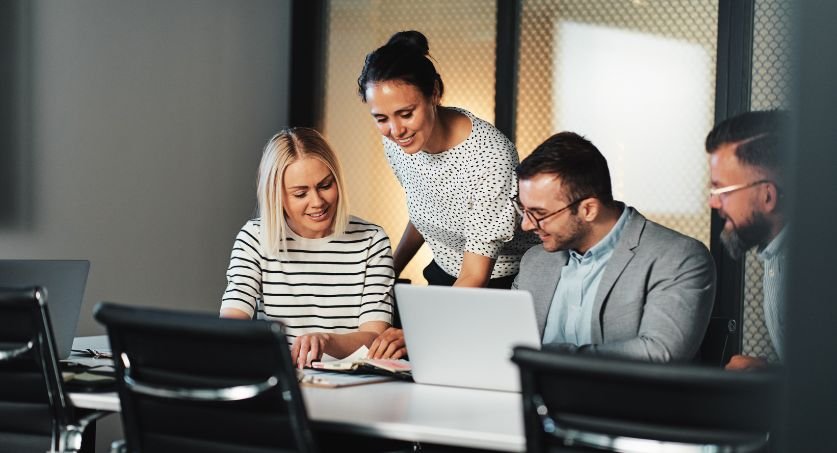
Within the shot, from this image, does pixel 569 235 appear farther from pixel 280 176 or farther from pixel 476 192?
pixel 280 176

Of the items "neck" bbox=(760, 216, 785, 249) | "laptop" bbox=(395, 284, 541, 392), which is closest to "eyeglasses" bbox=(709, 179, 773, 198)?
"neck" bbox=(760, 216, 785, 249)

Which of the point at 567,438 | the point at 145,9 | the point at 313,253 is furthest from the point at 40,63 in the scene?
the point at 567,438

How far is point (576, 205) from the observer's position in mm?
2797

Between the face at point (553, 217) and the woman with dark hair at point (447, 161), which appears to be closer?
the face at point (553, 217)

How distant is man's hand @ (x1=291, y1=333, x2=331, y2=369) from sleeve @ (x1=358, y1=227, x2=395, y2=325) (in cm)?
31

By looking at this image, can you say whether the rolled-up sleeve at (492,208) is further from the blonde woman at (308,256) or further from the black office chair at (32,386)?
the black office chair at (32,386)

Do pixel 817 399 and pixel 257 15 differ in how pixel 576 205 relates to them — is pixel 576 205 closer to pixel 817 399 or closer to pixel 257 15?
pixel 817 399

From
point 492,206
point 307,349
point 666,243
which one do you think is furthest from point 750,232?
point 307,349

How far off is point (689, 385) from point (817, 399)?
2.02 feet

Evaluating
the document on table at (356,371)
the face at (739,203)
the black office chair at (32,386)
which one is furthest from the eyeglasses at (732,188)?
the black office chair at (32,386)

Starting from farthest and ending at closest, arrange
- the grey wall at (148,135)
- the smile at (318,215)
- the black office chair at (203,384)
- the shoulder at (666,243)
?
the grey wall at (148,135)
the smile at (318,215)
the shoulder at (666,243)
the black office chair at (203,384)

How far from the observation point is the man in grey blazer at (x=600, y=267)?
2627mm

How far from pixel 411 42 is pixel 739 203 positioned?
3.94ft

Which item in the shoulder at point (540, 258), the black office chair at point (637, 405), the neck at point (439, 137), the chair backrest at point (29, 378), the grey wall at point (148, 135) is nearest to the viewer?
the black office chair at point (637, 405)
